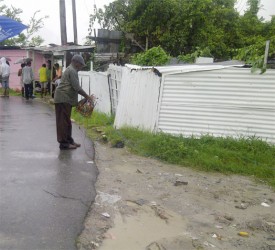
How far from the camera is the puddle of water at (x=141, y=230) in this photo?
366cm

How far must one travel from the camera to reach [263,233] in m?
4.16

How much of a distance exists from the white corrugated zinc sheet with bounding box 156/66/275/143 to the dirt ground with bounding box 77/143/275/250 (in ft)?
5.24

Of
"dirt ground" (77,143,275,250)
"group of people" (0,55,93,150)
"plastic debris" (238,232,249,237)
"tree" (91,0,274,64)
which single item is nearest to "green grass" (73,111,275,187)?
"dirt ground" (77,143,275,250)

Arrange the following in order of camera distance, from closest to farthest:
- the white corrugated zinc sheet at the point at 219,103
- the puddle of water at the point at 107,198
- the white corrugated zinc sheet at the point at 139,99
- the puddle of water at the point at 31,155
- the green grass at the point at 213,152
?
the puddle of water at the point at 107,198 < the green grass at the point at 213,152 < the puddle of water at the point at 31,155 < the white corrugated zinc sheet at the point at 219,103 < the white corrugated zinc sheet at the point at 139,99

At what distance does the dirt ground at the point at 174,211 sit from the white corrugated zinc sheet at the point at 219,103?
1.60 meters

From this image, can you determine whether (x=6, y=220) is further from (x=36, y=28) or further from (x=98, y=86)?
(x=36, y=28)

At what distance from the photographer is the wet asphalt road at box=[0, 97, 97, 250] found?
3.62m

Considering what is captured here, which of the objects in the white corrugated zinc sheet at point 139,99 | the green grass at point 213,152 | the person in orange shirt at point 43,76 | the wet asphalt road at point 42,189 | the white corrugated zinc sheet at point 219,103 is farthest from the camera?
the person in orange shirt at point 43,76

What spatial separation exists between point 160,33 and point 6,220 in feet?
52.3

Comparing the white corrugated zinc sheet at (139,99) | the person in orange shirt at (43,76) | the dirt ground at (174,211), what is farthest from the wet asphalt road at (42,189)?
the person in orange shirt at (43,76)

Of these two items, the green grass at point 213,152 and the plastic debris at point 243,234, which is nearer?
the plastic debris at point 243,234

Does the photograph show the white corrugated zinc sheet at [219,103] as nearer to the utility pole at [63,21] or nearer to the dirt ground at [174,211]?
the dirt ground at [174,211]

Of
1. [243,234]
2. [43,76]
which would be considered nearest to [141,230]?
[243,234]

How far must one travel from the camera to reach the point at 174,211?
181 inches
